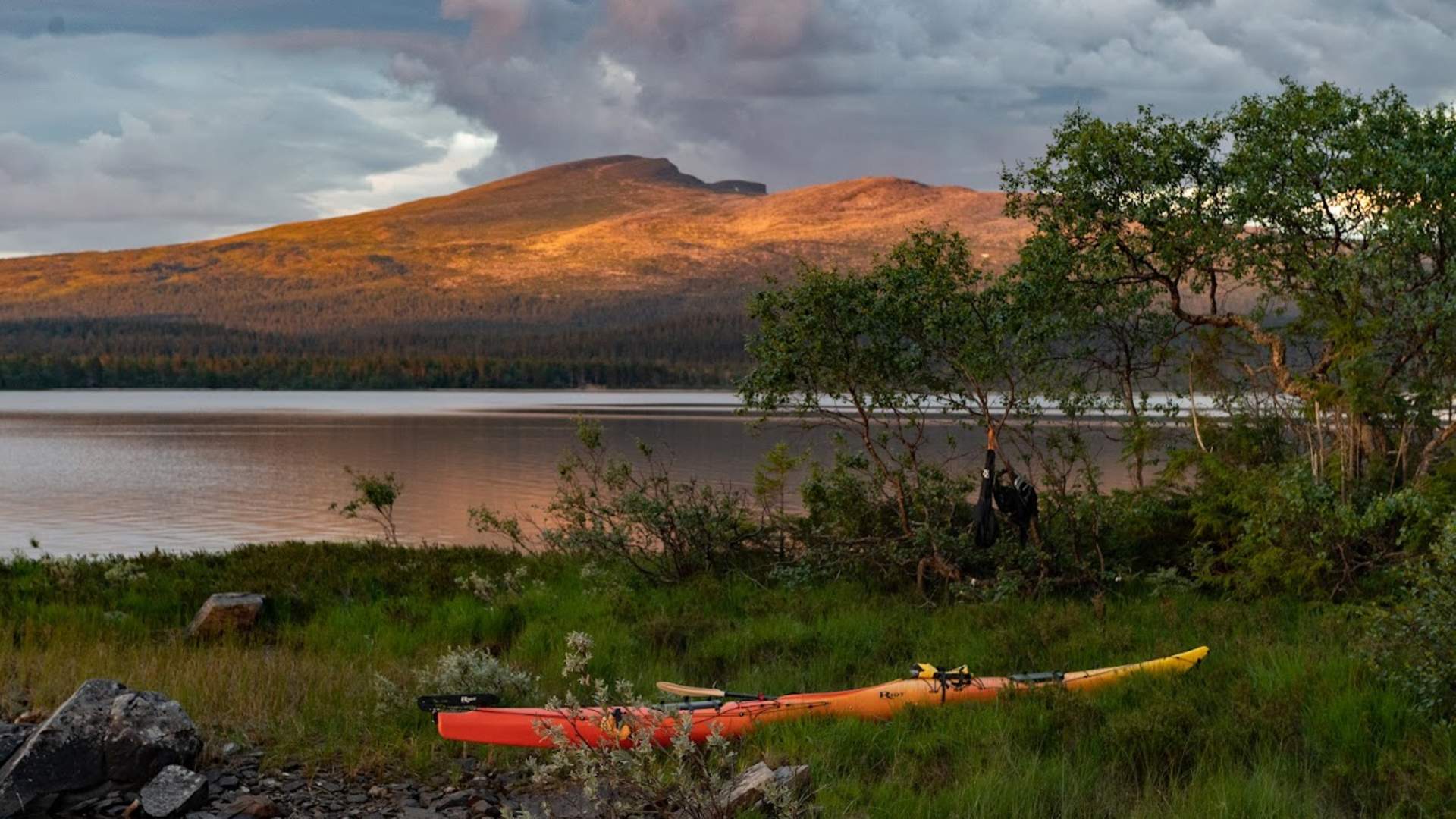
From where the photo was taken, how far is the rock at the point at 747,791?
7.44 metres

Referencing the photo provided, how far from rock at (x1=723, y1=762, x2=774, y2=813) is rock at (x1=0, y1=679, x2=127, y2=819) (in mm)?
4236

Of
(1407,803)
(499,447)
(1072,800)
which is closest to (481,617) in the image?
(1072,800)

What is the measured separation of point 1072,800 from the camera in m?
7.99

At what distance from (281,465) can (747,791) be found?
4669 centimetres

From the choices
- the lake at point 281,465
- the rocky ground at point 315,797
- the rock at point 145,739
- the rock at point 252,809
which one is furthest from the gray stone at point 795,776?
the lake at point 281,465

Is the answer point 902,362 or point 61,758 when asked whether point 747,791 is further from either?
point 902,362

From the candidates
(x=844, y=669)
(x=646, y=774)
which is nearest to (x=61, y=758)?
(x=646, y=774)

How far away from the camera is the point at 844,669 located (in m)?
11.6

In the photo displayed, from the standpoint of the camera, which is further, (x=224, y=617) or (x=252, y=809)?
(x=224, y=617)

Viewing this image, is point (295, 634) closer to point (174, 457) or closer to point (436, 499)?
point (436, 499)

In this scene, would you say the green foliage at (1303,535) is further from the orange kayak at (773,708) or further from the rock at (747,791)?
the rock at (747,791)

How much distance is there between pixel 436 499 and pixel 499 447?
23155mm

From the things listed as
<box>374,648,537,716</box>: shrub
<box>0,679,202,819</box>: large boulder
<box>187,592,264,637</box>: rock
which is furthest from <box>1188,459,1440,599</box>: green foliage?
<box>187,592,264,637</box>: rock

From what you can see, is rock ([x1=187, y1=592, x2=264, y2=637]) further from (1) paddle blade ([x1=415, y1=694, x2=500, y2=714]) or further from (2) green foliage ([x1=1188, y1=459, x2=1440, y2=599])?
(2) green foliage ([x1=1188, y1=459, x2=1440, y2=599])
